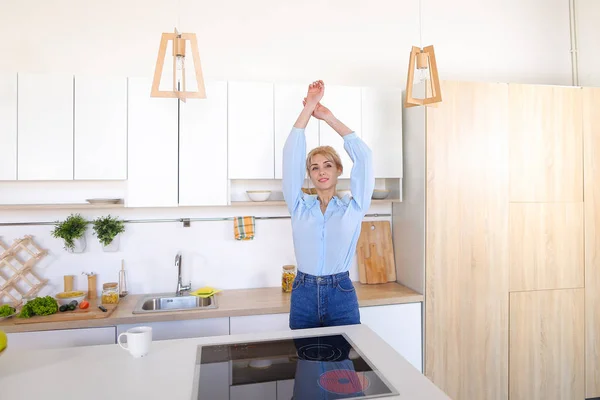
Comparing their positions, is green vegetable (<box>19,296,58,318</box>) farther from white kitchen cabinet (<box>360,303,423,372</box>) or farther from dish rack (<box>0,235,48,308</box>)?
white kitchen cabinet (<box>360,303,423,372</box>)

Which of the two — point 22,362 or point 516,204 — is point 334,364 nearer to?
point 22,362

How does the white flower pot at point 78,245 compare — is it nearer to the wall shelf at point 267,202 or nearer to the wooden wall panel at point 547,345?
the wall shelf at point 267,202

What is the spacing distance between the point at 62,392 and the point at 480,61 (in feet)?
10.8

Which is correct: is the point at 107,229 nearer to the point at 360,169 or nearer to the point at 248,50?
the point at 248,50

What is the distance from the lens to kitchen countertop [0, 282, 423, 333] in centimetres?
218

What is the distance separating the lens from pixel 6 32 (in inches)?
104

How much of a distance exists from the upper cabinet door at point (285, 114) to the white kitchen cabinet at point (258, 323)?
831 millimetres

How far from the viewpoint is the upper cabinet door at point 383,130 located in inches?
108

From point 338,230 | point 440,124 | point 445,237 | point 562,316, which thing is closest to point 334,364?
point 338,230

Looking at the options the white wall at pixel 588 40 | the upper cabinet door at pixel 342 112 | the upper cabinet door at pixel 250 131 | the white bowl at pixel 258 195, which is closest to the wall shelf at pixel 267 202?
the white bowl at pixel 258 195

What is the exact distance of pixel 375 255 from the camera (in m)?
2.96

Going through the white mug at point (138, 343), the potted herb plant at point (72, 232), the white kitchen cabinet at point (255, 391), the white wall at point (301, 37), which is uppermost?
the white wall at point (301, 37)

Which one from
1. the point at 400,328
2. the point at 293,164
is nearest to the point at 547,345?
the point at 400,328

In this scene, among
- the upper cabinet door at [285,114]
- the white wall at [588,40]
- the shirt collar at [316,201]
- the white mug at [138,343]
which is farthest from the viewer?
the white wall at [588,40]
